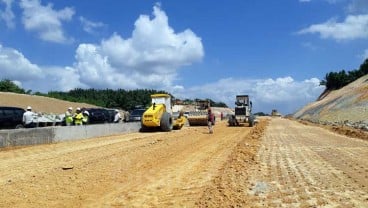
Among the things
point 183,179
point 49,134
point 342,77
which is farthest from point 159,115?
point 342,77

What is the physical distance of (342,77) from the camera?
111 meters

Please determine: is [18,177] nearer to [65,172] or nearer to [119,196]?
[65,172]

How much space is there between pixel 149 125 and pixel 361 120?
1925 centimetres

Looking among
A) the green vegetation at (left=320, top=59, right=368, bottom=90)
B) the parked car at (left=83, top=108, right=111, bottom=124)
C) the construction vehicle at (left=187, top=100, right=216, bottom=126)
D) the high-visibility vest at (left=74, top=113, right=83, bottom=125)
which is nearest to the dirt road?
the high-visibility vest at (left=74, top=113, right=83, bottom=125)

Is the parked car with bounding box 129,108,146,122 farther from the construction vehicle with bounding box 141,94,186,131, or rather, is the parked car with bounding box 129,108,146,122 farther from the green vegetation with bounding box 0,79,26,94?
the green vegetation with bounding box 0,79,26,94

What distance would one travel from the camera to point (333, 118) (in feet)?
173

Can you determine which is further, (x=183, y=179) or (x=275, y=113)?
(x=275, y=113)

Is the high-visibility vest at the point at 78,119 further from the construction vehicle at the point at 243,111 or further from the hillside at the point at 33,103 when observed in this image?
the hillside at the point at 33,103

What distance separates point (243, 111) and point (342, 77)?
72916mm

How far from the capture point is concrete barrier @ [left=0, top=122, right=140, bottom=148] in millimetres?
21047

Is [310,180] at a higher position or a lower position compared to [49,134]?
lower

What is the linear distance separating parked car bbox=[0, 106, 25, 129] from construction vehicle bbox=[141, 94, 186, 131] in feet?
27.2

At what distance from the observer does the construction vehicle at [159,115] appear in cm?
3284

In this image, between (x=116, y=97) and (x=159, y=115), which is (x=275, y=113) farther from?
(x=159, y=115)
